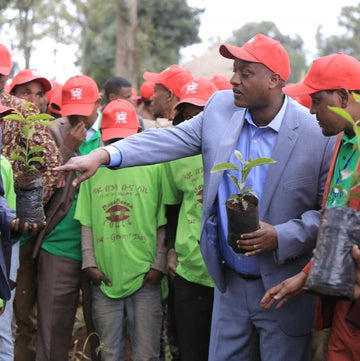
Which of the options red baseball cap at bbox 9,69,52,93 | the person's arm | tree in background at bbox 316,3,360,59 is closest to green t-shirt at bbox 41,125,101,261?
red baseball cap at bbox 9,69,52,93

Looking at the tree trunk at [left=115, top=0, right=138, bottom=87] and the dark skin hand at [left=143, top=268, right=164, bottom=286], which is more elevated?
the tree trunk at [left=115, top=0, right=138, bottom=87]

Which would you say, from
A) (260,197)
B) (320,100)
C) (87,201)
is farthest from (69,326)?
(320,100)

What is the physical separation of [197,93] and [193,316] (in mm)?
1672

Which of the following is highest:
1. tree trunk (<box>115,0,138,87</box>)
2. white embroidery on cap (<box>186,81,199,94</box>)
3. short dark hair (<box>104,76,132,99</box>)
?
tree trunk (<box>115,0,138,87</box>)

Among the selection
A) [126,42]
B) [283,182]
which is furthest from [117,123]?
[126,42]

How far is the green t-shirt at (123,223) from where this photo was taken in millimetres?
4723

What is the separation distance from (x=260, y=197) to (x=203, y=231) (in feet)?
1.32

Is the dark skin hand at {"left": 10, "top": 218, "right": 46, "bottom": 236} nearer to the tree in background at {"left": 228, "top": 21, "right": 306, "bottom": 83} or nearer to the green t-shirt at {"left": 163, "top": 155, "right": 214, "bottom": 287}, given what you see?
the green t-shirt at {"left": 163, "top": 155, "right": 214, "bottom": 287}

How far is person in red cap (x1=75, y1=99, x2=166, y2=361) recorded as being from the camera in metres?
4.73

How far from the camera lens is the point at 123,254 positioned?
15.5 feet

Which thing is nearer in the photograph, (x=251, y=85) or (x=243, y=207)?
(x=243, y=207)

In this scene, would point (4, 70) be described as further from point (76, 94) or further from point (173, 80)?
point (173, 80)

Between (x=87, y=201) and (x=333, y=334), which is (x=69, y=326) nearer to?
(x=87, y=201)

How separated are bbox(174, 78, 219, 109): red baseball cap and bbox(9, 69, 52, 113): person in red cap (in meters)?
1.50
